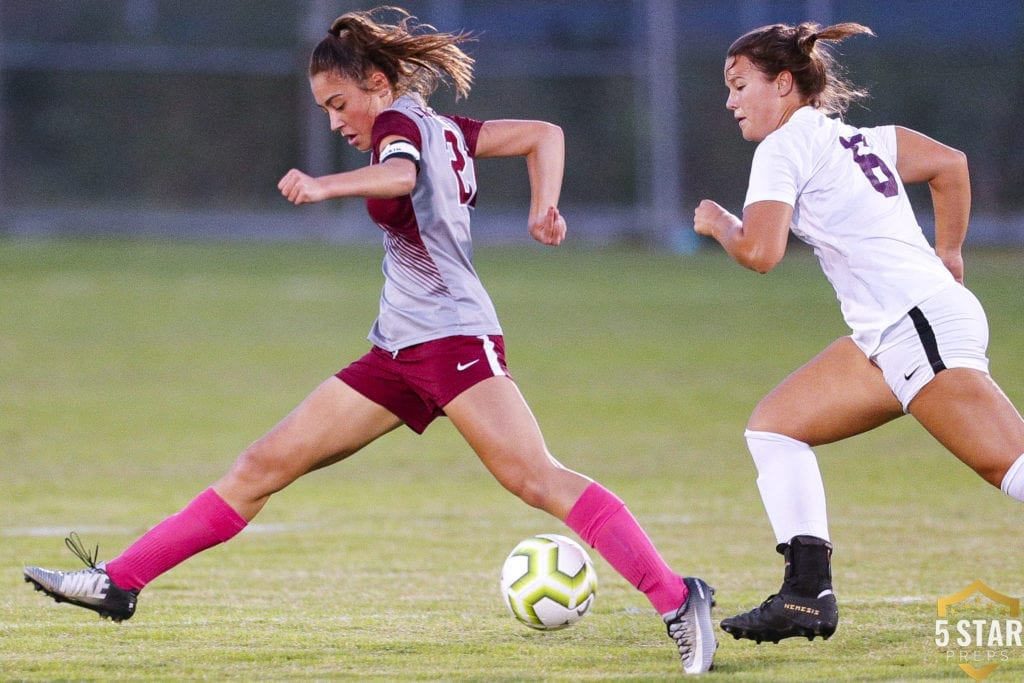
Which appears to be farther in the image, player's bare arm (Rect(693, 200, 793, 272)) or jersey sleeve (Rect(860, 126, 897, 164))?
jersey sleeve (Rect(860, 126, 897, 164))

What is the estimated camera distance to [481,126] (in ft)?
17.0

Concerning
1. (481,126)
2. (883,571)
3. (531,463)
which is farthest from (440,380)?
(883,571)

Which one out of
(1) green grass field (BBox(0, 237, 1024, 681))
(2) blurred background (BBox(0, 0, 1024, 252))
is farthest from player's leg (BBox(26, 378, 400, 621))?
(2) blurred background (BBox(0, 0, 1024, 252))

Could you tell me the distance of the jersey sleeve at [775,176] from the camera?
15.2ft

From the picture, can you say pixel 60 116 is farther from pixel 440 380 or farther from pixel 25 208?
pixel 440 380

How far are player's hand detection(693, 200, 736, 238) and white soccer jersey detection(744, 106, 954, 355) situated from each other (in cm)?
11

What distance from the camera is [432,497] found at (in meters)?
8.58

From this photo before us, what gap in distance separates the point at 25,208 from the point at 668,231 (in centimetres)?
1204

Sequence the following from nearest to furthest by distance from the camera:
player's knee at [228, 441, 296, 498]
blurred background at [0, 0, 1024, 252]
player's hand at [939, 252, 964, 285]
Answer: player's knee at [228, 441, 296, 498] → player's hand at [939, 252, 964, 285] → blurred background at [0, 0, 1024, 252]

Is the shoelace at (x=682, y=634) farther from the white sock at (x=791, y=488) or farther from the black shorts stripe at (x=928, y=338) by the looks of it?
the black shorts stripe at (x=928, y=338)

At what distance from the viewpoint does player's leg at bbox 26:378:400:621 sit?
16.3ft

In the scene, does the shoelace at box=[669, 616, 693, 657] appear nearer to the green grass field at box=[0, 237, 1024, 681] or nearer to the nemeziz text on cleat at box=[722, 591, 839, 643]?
the green grass field at box=[0, 237, 1024, 681]

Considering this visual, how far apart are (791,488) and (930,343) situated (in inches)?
25.2

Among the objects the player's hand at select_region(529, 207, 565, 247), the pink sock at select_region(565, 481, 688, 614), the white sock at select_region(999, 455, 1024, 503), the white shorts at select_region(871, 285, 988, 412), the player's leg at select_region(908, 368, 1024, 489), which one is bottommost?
the pink sock at select_region(565, 481, 688, 614)
